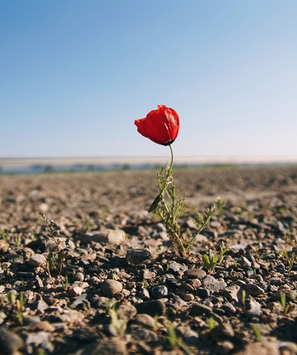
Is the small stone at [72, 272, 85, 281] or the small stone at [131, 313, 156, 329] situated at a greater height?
the small stone at [72, 272, 85, 281]

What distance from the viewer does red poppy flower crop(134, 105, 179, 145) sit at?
2506mm

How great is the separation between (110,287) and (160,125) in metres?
1.10

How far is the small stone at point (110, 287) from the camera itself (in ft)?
7.47

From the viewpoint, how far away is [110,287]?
Result: 2.29 m

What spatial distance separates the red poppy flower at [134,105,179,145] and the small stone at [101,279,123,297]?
0.98 metres

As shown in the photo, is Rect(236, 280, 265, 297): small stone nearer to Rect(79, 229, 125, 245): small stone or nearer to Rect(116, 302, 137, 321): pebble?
Rect(116, 302, 137, 321): pebble

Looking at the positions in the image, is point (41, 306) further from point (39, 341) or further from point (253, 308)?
point (253, 308)

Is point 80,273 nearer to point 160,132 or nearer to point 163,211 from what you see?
point 163,211

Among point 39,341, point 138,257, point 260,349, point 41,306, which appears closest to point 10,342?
point 39,341

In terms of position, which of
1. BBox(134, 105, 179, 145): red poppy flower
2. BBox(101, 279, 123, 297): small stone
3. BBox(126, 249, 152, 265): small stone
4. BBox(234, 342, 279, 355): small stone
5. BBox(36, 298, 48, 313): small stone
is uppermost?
BBox(134, 105, 179, 145): red poppy flower

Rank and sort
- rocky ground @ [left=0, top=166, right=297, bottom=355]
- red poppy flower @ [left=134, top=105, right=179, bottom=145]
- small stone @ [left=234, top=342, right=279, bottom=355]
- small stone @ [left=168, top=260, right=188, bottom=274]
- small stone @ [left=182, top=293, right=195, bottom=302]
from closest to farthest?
1. small stone @ [left=234, top=342, right=279, bottom=355]
2. rocky ground @ [left=0, top=166, right=297, bottom=355]
3. small stone @ [left=182, top=293, right=195, bottom=302]
4. red poppy flower @ [left=134, top=105, right=179, bottom=145]
5. small stone @ [left=168, top=260, right=188, bottom=274]

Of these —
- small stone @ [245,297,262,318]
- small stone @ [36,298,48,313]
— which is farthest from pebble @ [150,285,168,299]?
small stone @ [36,298,48,313]

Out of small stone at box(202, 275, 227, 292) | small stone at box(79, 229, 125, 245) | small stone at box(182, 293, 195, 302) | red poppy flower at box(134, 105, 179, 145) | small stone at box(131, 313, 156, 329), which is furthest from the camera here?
small stone at box(79, 229, 125, 245)

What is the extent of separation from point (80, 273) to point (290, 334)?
1.38m
